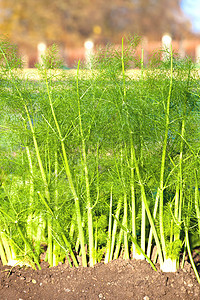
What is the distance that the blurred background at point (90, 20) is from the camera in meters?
17.0

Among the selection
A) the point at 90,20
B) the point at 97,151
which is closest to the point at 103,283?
the point at 97,151

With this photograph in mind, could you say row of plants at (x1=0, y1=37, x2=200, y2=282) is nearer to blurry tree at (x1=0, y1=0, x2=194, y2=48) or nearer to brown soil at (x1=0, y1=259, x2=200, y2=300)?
brown soil at (x1=0, y1=259, x2=200, y2=300)

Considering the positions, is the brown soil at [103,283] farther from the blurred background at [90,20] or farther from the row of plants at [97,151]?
the blurred background at [90,20]

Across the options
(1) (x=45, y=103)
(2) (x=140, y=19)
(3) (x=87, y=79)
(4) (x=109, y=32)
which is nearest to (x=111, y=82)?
(3) (x=87, y=79)

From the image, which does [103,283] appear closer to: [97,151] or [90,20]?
[97,151]

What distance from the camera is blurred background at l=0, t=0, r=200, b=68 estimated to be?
17.0 m

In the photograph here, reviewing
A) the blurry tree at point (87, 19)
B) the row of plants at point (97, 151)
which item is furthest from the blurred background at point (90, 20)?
the row of plants at point (97, 151)

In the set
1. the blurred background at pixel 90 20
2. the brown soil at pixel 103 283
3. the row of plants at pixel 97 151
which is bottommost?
the brown soil at pixel 103 283

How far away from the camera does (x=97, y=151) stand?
2.34 metres

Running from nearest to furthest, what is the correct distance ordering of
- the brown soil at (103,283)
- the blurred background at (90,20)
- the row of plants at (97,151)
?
the brown soil at (103,283) < the row of plants at (97,151) < the blurred background at (90,20)

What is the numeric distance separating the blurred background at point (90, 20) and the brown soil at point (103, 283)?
14.9 meters

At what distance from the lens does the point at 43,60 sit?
248 centimetres

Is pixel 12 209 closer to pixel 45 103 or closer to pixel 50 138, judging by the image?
pixel 50 138

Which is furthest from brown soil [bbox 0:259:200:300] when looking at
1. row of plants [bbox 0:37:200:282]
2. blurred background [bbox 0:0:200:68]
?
blurred background [bbox 0:0:200:68]
